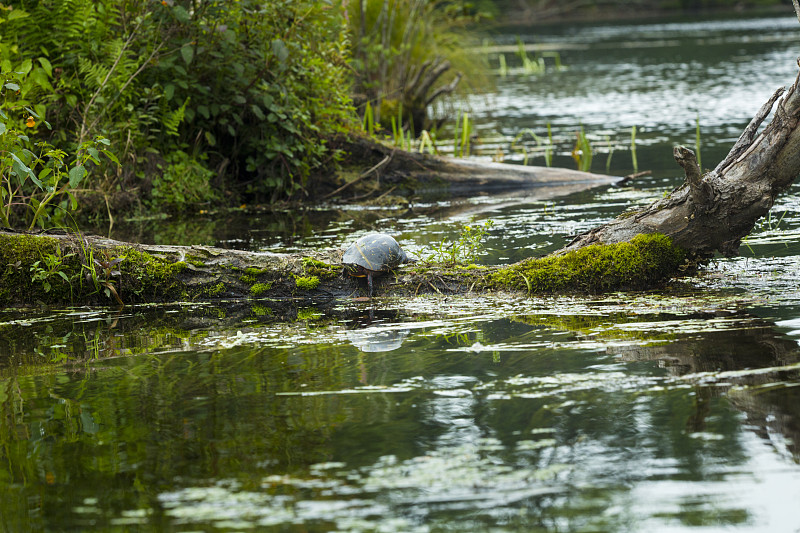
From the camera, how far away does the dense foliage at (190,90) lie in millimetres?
8055

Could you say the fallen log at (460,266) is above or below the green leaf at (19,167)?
below

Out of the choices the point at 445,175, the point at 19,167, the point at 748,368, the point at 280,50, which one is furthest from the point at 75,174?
the point at 445,175

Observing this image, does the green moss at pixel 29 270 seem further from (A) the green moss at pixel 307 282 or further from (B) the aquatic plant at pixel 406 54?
(B) the aquatic plant at pixel 406 54

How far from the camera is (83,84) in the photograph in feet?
27.8

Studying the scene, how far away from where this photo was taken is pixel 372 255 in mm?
5355

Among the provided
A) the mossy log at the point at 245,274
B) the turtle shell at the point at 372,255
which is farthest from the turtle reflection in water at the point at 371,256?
the mossy log at the point at 245,274

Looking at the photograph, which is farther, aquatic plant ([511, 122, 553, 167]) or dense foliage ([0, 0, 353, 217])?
aquatic plant ([511, 122, 553, 167])

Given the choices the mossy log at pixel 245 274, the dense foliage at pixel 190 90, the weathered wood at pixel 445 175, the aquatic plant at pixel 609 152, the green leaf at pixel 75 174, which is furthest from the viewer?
the aquatic plant at pixel 609 152

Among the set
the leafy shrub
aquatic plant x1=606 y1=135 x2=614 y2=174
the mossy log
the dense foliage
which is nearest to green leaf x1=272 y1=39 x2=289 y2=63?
the dense foliage

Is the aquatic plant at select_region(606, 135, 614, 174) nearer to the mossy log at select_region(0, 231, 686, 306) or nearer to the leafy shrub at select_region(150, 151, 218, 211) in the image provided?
the leafy shrub at select_region(150, 151, 218, 211)

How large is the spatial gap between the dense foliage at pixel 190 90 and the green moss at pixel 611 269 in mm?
4305

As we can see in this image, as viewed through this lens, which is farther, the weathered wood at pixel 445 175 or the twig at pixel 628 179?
the weathered wood at pixel 445 175

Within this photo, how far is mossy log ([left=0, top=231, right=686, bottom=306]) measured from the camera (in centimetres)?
536

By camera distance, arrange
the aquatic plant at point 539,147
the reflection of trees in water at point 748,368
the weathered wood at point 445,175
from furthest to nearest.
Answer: the aquatic plant at point 539,147
the weathered wood at point 445,175
the reflection of trees in water at point 748,368
